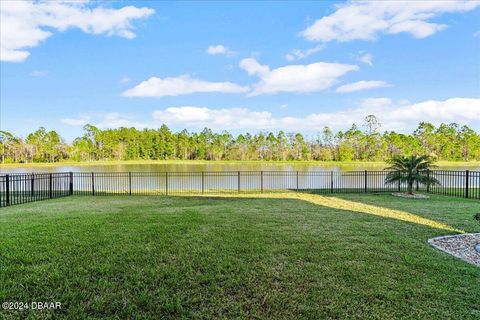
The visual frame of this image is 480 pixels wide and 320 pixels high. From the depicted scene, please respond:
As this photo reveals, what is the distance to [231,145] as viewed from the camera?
72.2 meters

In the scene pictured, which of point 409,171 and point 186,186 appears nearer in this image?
point 409,171

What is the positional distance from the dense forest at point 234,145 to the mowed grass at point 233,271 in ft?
196

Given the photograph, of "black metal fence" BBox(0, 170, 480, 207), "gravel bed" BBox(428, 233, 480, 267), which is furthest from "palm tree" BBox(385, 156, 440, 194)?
"gravel bed" BBox(428, 233, 480, 267)

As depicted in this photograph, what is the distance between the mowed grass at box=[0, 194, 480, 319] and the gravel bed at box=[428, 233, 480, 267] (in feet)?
0.78

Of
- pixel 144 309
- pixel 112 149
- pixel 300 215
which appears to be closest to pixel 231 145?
pixel 112 149

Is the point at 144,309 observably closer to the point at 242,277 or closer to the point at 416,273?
the point at 242,277

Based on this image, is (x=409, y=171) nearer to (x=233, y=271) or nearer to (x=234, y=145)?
(x=233, y=271)

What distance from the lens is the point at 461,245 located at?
498 cm

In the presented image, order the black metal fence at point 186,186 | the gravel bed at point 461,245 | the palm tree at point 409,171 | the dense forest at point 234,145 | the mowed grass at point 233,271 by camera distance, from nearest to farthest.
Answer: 1. the mowed grass at point 233,271
2. the gravel bed at point 461,245
3. the black metal fence at point 186,186
4. the palm tree at point 409,171
5. the dense forest at point 234,145

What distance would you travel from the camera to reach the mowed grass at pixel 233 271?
2.77 m

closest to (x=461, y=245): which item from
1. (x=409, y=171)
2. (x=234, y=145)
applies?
(x=409, y=171)

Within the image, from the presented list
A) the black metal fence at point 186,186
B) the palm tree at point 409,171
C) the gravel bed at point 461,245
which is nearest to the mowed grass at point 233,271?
the gravel bed at point 461,245

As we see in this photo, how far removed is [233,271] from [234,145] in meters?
68.5

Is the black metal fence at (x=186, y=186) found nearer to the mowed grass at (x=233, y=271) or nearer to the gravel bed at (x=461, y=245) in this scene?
the mowed grass at (x=233, y=271)
